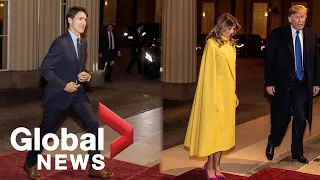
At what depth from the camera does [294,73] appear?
830 centimetres

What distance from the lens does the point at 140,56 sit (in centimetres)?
2148

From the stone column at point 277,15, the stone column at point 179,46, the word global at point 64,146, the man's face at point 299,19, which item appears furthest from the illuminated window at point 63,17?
the stone column at point 277,15

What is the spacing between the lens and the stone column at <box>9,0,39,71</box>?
52.4ft

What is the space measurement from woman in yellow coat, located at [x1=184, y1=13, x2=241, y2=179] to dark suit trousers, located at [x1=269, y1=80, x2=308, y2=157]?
1484 mm

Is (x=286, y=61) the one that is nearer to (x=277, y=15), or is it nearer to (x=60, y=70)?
(x=60, y=70)

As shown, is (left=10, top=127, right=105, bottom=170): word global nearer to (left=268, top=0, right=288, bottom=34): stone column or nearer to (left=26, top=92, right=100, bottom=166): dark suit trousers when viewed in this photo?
(left=26, top=92, right=100, bottom=166): dark suit trousers

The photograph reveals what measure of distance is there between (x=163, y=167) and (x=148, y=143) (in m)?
1.55

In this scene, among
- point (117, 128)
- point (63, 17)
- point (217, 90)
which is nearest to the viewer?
point (217, 90)

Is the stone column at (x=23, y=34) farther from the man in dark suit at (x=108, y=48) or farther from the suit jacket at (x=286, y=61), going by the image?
the suit jacket at (x=286, y=61)

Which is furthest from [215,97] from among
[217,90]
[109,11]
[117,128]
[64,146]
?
[109,11]

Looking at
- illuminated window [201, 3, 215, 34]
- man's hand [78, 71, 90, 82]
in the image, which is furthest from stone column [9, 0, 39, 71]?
illuminated window [201, 3, 215, 34]

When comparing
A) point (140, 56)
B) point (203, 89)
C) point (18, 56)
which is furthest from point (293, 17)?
point (140, 56)

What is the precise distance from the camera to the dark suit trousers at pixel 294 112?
8328mm

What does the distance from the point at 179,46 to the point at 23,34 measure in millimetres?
4336
